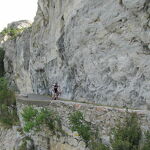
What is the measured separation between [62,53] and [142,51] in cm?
802

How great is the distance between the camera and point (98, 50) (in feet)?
58.1

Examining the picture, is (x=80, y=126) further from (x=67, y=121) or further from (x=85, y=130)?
(x=67, y=121)

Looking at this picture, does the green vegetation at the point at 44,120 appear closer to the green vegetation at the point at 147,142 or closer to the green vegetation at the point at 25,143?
the green vegetation at the point at 25,143

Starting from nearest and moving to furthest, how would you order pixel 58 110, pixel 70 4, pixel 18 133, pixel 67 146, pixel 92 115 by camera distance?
pixel 92 115, pixel 67 146, pixel 58 110, pixel 18 133, pixel 70 4

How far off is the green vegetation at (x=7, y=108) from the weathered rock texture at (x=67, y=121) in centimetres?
481

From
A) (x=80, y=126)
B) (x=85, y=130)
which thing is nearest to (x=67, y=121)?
(x=80, y=126)

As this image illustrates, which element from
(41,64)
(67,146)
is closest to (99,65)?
(67,146)

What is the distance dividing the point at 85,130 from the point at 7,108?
12865 millimetres

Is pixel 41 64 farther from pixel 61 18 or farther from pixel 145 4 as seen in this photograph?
pixel 145 4

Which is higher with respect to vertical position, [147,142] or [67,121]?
[67,121]

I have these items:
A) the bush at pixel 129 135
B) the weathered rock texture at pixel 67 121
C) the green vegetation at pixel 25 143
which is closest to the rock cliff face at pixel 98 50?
the weathered rock texture at pixel 67 121

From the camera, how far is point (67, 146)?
13.2 meters

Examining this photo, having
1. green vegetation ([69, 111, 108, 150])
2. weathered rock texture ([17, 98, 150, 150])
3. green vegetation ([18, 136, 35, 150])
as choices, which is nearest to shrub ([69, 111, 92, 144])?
green vegetation ([69, 111, 108, 150])

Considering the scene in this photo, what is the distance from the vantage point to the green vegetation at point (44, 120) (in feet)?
46.6
